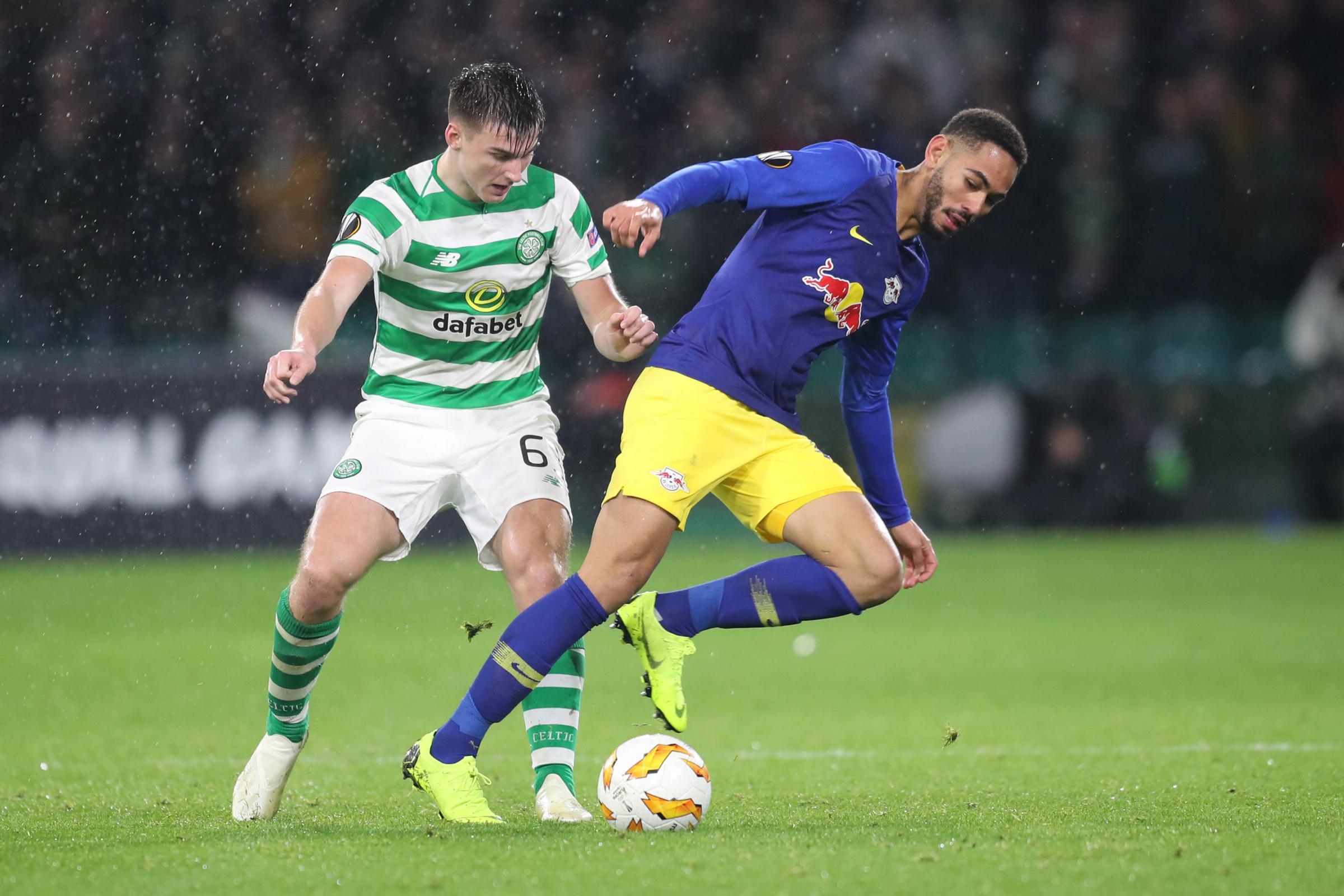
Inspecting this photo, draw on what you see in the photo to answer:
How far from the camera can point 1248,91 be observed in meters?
15.5

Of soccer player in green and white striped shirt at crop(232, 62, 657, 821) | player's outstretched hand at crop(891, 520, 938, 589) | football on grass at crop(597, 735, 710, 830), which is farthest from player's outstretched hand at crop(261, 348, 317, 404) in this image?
player's outstretched hand at crop(891, 520, 938, 589)

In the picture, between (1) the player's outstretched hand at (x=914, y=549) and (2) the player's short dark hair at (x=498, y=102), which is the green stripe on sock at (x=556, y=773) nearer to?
(1) the player's outstretched hand at (x=914, y=549)

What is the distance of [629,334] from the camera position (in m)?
4.36

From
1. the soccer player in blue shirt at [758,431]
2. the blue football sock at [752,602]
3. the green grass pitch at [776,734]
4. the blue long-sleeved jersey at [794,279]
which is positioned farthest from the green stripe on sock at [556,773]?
the blue long-sleeved jersey at [794,279]

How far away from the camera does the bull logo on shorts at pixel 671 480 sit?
4.29 m

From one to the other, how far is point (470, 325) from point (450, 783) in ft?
4.45

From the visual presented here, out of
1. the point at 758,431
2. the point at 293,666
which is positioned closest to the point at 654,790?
the point at 758,431

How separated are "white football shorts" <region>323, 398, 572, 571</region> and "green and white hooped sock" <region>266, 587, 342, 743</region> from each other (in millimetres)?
311

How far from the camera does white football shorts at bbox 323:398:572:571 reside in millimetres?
4562

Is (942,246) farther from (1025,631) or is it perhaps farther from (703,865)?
(703,865)

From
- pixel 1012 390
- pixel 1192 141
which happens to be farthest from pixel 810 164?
pixel 1192 141

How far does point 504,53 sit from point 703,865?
1192 centimetres

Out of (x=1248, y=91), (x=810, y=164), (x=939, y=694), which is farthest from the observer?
(x=1248, y=91)

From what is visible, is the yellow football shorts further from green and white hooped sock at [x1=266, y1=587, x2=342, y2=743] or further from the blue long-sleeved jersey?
green and white hooped sock at [x1=266, y1=587, x2=342, y2=743]
